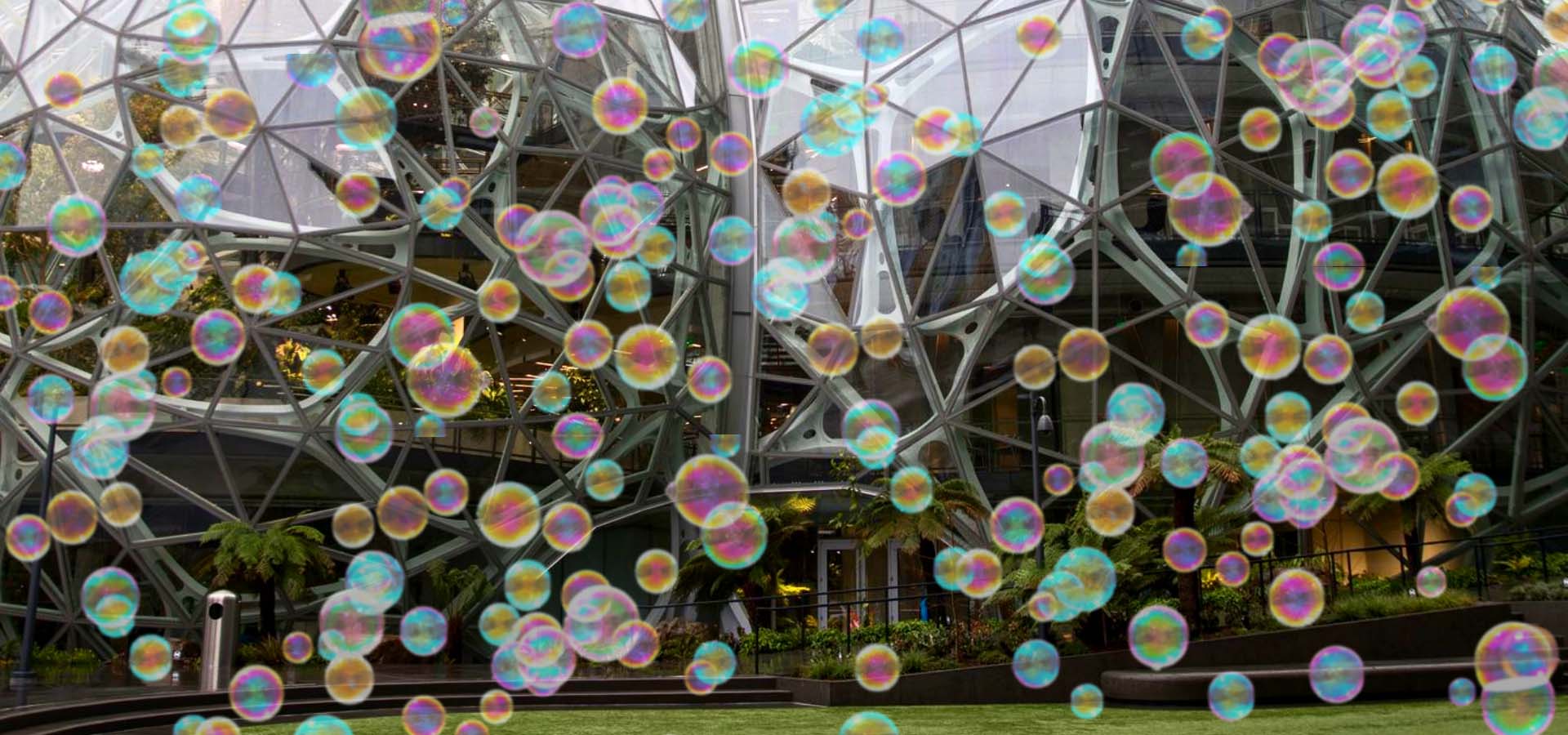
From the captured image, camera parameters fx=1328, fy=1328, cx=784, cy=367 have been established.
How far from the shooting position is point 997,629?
1873 centimetres

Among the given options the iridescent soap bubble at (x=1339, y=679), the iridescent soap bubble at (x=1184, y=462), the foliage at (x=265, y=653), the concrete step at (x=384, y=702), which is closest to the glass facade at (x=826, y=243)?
the foliage at (x=265, y=653)

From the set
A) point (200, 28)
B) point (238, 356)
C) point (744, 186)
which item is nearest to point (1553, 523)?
point (744, 186)

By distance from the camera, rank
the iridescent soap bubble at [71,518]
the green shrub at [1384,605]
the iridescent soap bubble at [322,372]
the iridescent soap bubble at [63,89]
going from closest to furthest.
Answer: the green shrub at [1384,605], the iridescent soap bubble at [71,518], the iridescent soap bubble at [63,89], the iridescent soap bubble at [322,372]

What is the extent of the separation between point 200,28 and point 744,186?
11.4 m

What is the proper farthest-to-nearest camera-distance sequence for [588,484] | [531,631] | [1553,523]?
1. [588,484]
2. [1553,523]
3. [531,631]

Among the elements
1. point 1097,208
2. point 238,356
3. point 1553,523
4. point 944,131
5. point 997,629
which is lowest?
point 997,629

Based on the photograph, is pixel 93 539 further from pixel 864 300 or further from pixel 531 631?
pixel 864 300

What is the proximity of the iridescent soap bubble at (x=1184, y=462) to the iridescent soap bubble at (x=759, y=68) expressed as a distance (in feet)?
30.8

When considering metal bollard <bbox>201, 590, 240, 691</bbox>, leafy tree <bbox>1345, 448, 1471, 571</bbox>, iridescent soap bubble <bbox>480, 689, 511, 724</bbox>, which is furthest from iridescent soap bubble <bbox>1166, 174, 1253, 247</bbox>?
metal bollard <bbox>201, 590, 240, 691</bbox>

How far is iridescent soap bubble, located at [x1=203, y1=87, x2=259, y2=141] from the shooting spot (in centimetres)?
2181

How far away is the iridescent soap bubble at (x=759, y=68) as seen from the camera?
2311 centimetres

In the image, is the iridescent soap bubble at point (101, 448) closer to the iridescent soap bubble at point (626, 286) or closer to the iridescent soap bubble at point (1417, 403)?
the iridescent soap bubble at point (626, 286)

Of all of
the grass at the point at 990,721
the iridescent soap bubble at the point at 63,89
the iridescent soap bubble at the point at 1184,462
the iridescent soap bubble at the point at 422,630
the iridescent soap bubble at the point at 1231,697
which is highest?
the iridescent soap bubble at the point at 63,89

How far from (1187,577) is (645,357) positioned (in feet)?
42.5
